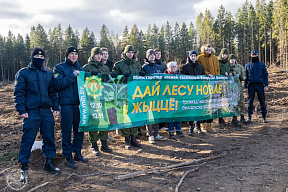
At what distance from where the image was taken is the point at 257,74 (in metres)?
8.46

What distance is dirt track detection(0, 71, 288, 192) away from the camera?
3.88 metres

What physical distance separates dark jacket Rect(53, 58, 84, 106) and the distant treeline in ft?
139

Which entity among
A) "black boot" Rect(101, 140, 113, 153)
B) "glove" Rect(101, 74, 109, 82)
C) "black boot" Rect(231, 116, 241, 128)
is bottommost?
"black boot" Rect(101, 140, 113, 153)

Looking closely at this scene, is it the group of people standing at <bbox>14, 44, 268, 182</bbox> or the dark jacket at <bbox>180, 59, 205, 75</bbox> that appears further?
the dark jacket at <bbox>180, 59, 205, 75</bbox>

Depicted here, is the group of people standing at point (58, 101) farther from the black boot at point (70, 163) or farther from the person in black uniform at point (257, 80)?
the person in black uniform at point (257, 80)

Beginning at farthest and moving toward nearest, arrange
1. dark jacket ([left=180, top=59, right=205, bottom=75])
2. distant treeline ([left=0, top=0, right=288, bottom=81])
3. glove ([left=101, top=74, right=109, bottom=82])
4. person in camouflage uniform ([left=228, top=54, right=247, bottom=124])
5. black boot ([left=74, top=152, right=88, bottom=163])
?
distant treeline ([left=0, top=0, right=288, bottom=81])
person in camouflage uniform ([left=228, top=54, right=247, bottom=124])
dark jacket ([left=180, top=59, right=205, bottom=75])
glove ([left=101, top=74, right=109, bottom=82])
black boot ([left=74, top=152, right=88, bottom=163])

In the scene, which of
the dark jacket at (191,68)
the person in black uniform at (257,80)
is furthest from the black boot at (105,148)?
the person in black uniform at (257,80)

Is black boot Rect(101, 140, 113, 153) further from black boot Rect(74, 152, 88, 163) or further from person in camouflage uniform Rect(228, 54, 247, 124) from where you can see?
person in camouflage uniform Rect(228, 54, 247, 124)

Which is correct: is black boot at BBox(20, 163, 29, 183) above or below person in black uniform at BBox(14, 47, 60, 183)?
below

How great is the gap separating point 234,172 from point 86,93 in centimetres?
374

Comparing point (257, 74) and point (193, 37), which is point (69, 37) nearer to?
point (193, 37)

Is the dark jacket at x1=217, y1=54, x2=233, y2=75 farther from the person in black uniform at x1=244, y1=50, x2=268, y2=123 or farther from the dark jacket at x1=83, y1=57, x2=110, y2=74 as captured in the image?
the dark jacket at x1=83, y1=57, x2=110, y2=74

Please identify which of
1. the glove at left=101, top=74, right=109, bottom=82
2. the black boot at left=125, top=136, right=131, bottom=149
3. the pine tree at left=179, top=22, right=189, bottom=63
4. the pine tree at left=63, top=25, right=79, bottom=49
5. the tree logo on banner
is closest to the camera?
the tree logo on banner

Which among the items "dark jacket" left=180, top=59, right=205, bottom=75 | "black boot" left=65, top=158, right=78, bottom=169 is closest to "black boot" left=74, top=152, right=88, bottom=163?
"black boot" left=65, top=158, right=78, bottom=169
